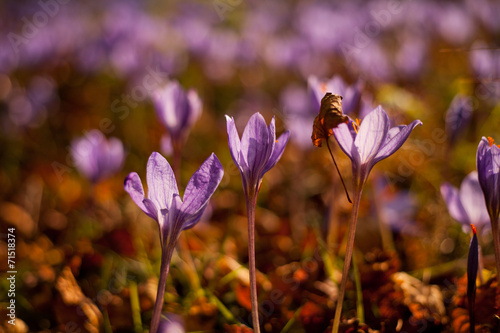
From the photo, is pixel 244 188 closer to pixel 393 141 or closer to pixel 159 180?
pixel 159 180

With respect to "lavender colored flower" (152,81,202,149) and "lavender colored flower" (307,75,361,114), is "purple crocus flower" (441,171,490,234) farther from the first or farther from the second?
"lavender colored flower" (152,81,202,149)

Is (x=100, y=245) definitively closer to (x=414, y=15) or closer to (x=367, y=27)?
(x=367, y=27)

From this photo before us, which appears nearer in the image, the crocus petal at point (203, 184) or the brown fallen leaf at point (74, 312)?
the crocus petal at point (203, 184)

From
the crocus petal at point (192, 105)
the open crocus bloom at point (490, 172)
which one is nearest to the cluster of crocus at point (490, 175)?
the open crocus bloom at point (490, 172)

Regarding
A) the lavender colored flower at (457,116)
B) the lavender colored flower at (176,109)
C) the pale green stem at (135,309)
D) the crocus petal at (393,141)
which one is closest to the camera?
the crocus petal at (393,141)

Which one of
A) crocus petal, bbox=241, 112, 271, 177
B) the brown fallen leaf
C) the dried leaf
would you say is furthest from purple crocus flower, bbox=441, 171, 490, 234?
the brown fallen leaf

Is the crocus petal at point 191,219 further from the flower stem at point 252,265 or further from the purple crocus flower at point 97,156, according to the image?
the purple crocus flower at point 97,156

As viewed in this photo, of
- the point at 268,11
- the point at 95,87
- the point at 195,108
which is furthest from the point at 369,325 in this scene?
the point at 268,11
